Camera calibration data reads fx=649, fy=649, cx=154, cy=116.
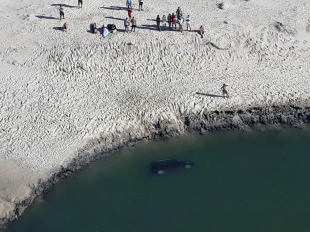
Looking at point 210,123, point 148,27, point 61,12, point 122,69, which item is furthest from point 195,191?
point 61,12

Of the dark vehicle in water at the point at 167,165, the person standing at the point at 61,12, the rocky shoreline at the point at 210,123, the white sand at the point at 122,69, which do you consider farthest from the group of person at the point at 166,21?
the dark vehicle in water at the point at 167,165

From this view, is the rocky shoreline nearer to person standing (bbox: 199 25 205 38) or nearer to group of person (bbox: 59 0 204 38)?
person standing (bbox: 199 25 205 38)

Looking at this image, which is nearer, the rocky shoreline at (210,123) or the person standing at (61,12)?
the rocky shoreline at (210,123)

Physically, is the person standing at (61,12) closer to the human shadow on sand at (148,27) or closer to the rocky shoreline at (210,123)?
the human shadow on sand at (148,27)

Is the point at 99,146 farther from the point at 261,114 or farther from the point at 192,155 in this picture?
the point at 261,114

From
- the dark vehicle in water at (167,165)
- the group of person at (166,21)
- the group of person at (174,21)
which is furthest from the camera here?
the group of person at (174,21)

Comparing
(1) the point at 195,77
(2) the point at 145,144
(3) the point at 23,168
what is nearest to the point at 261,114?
(1) the point at 195,77

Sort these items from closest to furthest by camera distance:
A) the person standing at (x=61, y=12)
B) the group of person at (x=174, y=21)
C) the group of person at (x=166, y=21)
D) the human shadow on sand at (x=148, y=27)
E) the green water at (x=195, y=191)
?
the green water at (x=195, y=191), the group of person at (x=166, y=21), the group of person at (x=174, y=21), the human shadow on sand at (x=148, y=27), the person standing at (x=61, y=12)

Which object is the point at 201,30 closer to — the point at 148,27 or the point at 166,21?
the point at 166,21
